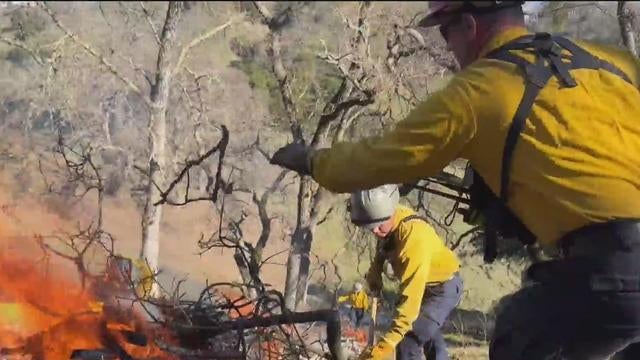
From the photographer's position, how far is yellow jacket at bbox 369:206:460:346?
5367mm

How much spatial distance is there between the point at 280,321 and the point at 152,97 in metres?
11.5

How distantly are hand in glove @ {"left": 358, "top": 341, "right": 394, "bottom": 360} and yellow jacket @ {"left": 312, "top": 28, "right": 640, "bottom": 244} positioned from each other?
2112 mm

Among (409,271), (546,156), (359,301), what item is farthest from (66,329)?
(359,301)

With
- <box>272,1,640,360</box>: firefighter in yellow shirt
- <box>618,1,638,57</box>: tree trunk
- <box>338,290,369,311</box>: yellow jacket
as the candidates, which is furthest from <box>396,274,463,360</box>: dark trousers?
<box>618,1,638,57</box>: tree trunk

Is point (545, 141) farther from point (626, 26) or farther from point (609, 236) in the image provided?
point (626, 26)

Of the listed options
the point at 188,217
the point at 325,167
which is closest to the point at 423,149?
the point at 325,167

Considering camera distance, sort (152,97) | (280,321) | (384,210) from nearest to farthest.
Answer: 1. (280,321)
2. (384,210)
3. (152,97)

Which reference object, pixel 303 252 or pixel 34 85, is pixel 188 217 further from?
pixel 303 252

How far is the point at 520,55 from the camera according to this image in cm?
319

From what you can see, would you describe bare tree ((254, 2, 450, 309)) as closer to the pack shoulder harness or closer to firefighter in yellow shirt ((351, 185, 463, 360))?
firefighter in yellow shirt ((351, 185, 463, 360))

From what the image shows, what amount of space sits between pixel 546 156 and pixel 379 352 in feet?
7.78

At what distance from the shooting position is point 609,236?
3.15m

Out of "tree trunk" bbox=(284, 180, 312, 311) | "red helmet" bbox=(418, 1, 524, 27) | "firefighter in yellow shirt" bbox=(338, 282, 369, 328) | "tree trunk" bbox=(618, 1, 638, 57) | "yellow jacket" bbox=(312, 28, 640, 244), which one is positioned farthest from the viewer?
"tree trunk" bbox=(284, 180, 312, 311)

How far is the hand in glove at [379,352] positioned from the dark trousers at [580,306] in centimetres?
173
